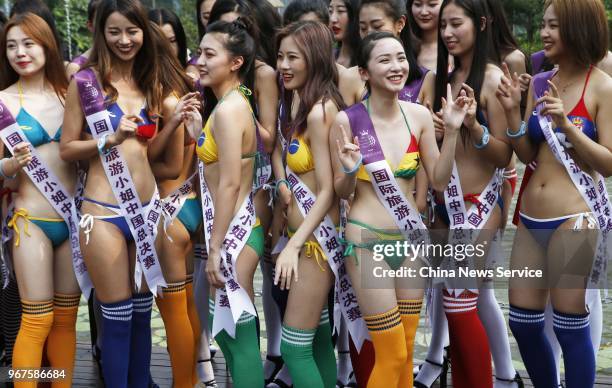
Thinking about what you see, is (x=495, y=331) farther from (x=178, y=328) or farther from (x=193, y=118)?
(x=193, y=118)

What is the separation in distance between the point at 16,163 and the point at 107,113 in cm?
49

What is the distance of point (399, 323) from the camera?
384 cm

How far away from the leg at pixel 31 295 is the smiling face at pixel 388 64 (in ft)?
6.02

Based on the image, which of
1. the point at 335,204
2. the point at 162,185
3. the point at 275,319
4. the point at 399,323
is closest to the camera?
the point at 399,323

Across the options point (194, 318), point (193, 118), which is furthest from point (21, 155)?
point (194, 318)

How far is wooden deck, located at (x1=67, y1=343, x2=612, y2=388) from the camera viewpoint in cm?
496

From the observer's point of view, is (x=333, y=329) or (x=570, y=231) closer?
(x=570, y=231)

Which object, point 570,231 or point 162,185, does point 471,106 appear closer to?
point 570,231

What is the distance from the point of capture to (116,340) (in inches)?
169

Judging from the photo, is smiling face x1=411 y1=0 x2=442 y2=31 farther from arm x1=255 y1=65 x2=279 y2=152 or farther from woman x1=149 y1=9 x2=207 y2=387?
woman x1=149 y1=9 x2=207 y2=387

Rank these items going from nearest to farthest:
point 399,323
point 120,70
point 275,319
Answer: point 399,323 < point 120,70 < point 275,319

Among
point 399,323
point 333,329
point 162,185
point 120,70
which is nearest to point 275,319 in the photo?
point 333,329

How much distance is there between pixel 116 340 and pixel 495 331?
1933 mm
